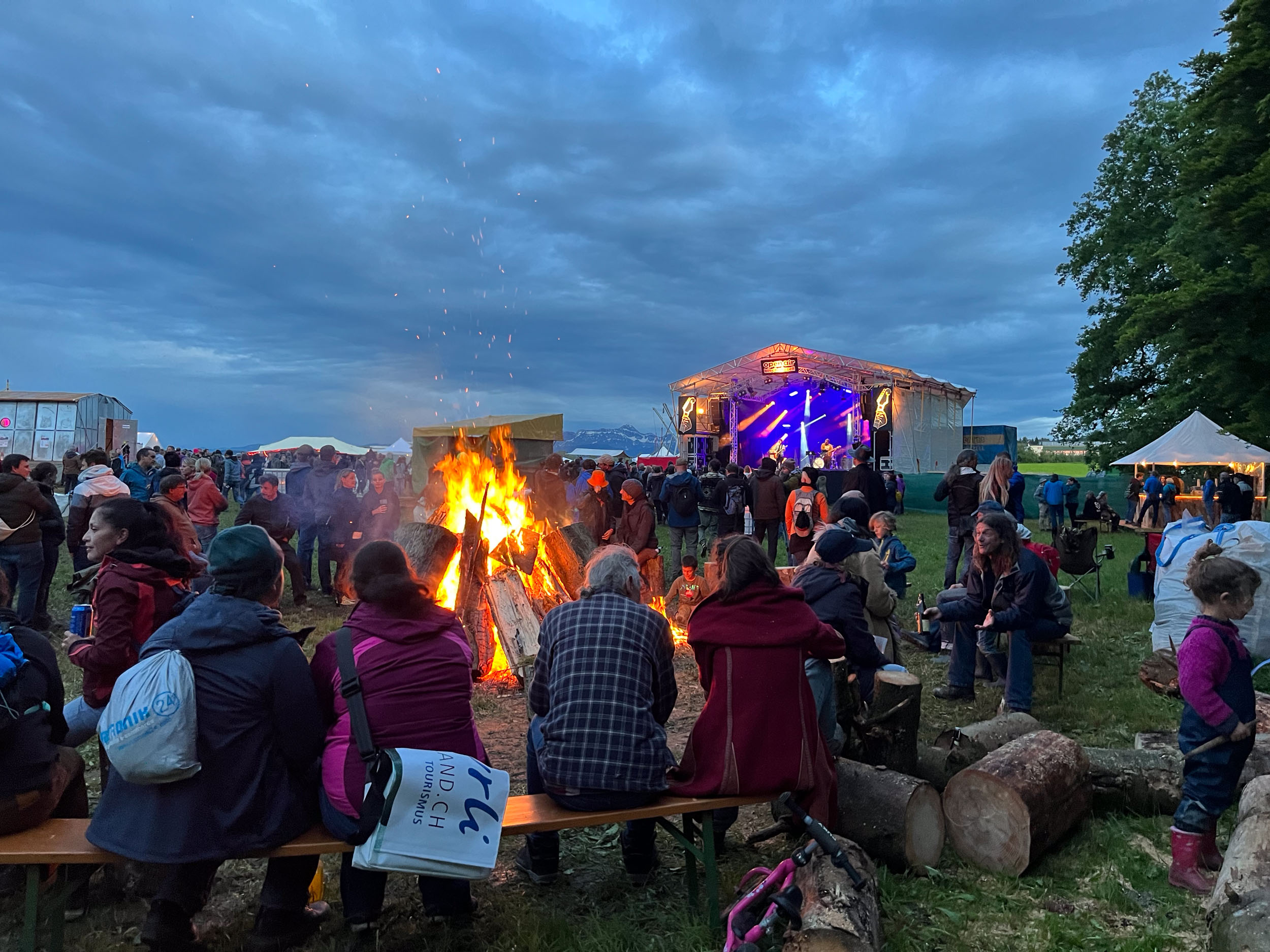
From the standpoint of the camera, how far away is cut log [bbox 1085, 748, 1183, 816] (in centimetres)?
437

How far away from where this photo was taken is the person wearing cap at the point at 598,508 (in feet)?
40.9

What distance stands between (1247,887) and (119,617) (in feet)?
16.4

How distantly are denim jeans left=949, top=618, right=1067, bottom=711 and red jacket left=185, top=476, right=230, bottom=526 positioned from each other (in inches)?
343

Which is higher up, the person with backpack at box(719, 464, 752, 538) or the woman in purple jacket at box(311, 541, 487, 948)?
the person with backpack at box(719, 464, 752, 538)

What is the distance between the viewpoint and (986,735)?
4.91m

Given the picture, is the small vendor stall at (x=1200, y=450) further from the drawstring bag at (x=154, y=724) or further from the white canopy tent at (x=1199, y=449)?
the drawstring bag at (x=154, y=724)

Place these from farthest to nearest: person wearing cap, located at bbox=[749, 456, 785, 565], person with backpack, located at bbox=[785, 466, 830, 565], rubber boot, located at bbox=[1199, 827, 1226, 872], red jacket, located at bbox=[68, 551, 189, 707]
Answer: person wearing cap, located at bbox=[749, 456, 785, 565]
person with backpack, located at bbox=[785, 466, 830, 565]
red jacket, located at bbox=[68, 551, 189, 707]
rubber boot, located at bbox=[1199, 827, 1226, 872]

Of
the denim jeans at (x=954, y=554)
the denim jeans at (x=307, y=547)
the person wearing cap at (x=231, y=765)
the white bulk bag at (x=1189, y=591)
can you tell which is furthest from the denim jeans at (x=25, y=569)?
the white bulk bag at (x=1189, y=591)

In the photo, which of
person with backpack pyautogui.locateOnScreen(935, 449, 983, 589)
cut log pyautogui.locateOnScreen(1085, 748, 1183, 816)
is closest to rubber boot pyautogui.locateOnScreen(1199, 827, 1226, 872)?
cut log pyautogui.locateOnScreen(1085, 748, 1183, 816)

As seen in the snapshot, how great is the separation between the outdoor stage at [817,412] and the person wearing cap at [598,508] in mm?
11319

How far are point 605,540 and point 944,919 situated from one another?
8.79 meters

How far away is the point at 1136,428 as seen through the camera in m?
25.1

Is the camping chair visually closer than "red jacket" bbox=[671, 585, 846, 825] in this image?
No

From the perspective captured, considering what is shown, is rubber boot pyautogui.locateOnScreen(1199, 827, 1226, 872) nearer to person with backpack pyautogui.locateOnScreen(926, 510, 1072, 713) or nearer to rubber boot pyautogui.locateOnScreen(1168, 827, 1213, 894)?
rubber boot pyautogui.locateOnScreen(1168, 827, 1213, 894)
